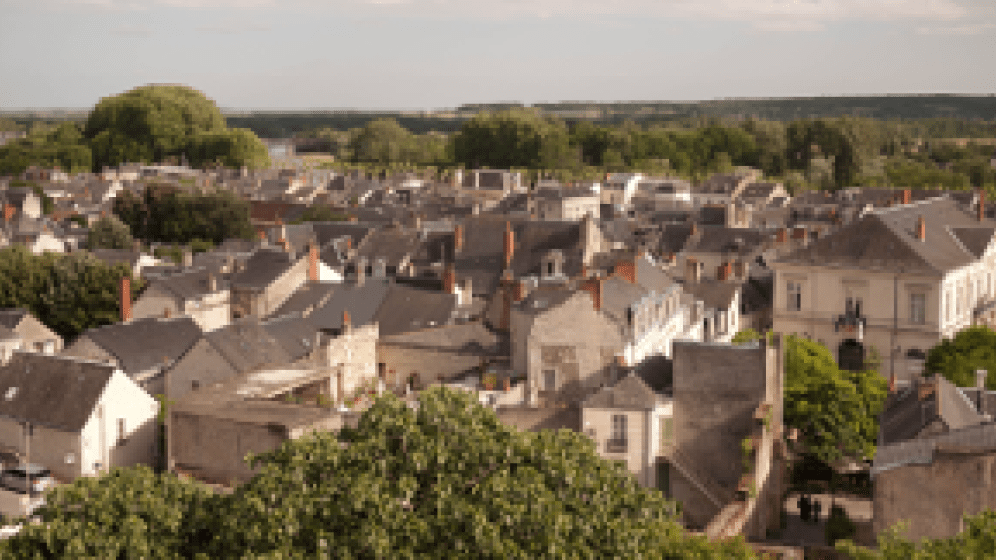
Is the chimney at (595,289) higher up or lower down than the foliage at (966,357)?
higher up

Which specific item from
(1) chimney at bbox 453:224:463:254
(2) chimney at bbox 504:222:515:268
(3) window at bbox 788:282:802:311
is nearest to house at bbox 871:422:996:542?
(3) window at bbox 788:282:802:311

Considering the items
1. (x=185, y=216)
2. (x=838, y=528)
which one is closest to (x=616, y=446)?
(x=838, y=528)

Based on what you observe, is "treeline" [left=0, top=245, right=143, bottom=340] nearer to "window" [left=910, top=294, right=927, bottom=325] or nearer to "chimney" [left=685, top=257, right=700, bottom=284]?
"chimney" [left=685, top=257, right=700, bottom=284]

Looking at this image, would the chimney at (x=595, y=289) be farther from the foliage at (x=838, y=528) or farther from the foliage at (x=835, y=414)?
the foliage at (x=838, y=528)

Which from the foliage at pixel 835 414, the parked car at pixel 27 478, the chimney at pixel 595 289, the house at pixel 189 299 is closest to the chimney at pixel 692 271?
the chimney at pixel 595 289

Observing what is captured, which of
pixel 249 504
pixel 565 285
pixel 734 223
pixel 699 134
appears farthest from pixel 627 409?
pixel 699 134

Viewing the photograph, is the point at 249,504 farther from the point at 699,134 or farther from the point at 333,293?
the point at 699,134
